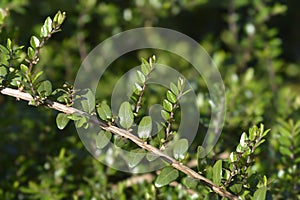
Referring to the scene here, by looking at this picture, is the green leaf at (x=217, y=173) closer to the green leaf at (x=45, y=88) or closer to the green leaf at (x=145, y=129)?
the green leaf at (x=145, y=129)

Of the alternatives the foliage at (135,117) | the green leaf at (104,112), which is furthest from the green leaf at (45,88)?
the green leaf at (104,112)

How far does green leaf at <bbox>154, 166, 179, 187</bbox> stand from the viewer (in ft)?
4.00

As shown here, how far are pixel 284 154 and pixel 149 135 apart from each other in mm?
573

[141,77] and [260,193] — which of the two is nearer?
[260,193]

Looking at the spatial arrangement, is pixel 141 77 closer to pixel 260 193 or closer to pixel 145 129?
pixel 145 129

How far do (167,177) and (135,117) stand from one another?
0.52 feet

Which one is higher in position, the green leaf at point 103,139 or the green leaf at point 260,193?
the green leaf at point 260,193

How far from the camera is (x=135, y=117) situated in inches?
49.8

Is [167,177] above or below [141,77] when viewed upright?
below

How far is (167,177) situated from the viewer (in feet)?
4.00

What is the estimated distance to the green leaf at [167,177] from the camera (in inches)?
48.0

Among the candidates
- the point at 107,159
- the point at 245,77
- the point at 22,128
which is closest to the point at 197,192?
the point at 107,159

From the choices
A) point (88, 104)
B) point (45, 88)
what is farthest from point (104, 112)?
point (45, 88)

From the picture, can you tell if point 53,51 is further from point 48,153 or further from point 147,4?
point 48,153
